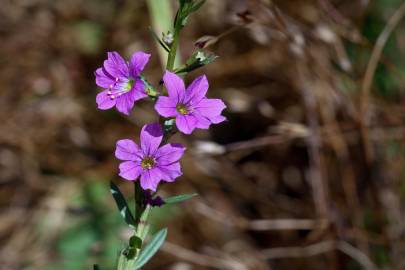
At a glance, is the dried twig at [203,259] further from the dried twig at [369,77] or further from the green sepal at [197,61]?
the green sepal at [197,61]

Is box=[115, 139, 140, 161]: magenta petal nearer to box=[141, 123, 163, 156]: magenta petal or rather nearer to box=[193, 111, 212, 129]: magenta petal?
box=[141, 123, 163, 156]: magenta petal

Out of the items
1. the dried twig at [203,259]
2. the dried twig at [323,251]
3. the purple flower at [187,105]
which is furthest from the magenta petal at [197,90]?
the dried twig at [323,251]

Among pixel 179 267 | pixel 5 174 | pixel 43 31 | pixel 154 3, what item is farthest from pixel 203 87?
pixel 43 31

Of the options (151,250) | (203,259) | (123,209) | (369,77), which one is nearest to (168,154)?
(123,209)

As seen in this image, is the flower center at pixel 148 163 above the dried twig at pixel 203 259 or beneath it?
above

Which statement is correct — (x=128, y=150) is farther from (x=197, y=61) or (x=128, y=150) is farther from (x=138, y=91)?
(x=197, y=61)

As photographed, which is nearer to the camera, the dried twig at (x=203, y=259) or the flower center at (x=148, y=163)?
the flower center at (x=148, y=163)
